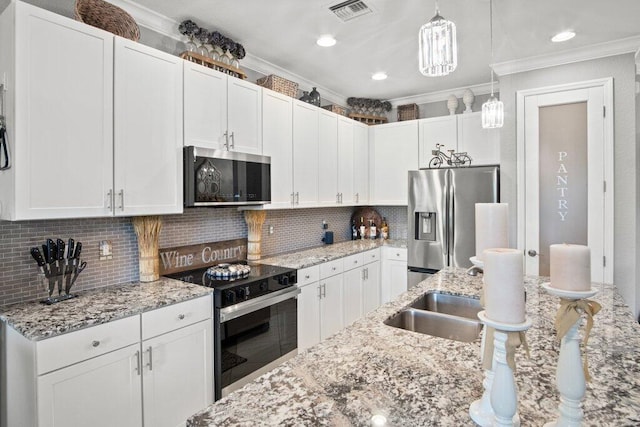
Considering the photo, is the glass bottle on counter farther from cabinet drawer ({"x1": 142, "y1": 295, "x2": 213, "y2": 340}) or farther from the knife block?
the knife block

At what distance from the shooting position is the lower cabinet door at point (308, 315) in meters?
2.93

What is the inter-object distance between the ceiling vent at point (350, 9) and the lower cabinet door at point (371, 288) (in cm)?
245

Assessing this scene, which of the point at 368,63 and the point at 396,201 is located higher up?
the point at 368,63

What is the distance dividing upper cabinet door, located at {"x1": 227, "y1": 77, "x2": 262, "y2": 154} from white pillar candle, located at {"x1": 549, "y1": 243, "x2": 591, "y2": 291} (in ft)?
7.43

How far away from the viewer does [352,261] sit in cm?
365

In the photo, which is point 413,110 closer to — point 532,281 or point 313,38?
point 313,38

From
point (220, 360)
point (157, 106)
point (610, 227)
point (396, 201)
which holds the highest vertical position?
point (157, 106)

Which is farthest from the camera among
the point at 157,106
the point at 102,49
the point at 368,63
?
Result: the point at 368,63

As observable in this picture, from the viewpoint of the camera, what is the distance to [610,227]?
2969 mm

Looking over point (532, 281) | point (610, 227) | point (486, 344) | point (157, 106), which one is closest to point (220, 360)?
point (157, 106)

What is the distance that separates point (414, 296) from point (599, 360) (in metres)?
0.87

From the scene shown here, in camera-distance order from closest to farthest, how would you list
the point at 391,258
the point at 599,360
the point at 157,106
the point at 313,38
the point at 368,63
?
the point at 599,360 < the point at 157,106 < the point at 313,38 < the point at 368,63 < the point at 391,258

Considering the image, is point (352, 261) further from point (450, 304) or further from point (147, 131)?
point (147, 131)

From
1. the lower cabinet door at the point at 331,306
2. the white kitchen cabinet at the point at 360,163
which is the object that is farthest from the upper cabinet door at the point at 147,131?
the white kitchen cabinet at the point at 360,163
